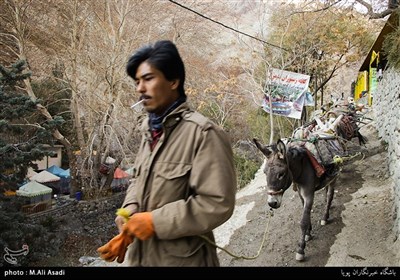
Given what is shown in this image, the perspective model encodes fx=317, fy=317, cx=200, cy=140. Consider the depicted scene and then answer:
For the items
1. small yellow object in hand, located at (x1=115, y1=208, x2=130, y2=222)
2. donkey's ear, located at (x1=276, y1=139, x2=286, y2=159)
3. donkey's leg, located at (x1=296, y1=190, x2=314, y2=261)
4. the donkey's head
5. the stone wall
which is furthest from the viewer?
the stone wall

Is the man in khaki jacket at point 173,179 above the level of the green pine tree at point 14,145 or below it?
above

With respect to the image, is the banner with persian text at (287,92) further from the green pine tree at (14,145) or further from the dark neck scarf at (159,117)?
the dark neck scarf at (159,117)

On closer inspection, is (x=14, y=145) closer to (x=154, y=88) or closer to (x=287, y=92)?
(x=154, y=88)

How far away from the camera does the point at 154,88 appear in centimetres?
184

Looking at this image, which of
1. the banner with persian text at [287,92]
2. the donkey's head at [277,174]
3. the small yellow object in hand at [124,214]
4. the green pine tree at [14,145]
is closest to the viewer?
the small yellow object in hand at [124,214]

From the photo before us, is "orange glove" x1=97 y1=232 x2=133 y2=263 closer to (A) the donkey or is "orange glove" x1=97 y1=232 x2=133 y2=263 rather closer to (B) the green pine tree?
(A) the donkey

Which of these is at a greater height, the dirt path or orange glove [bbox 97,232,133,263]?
orange glove [bbox 97,232,133,263]

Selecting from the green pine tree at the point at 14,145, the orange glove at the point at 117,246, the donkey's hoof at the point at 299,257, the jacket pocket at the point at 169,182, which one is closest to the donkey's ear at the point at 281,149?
the donkey's hoof at the point at 299,257

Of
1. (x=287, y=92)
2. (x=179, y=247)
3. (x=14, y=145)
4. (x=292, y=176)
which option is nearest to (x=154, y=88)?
(x=179, y=247)

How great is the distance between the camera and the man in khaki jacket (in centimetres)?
165

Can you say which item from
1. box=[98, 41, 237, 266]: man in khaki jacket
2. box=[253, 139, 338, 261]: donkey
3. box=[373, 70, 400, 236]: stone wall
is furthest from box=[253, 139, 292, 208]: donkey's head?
box=[98, 41, 237, 266]: man in khaki jacket

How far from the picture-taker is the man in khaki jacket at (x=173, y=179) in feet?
5.41

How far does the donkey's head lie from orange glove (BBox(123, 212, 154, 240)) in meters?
3.17

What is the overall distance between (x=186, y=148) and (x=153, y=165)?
231 millimetres
